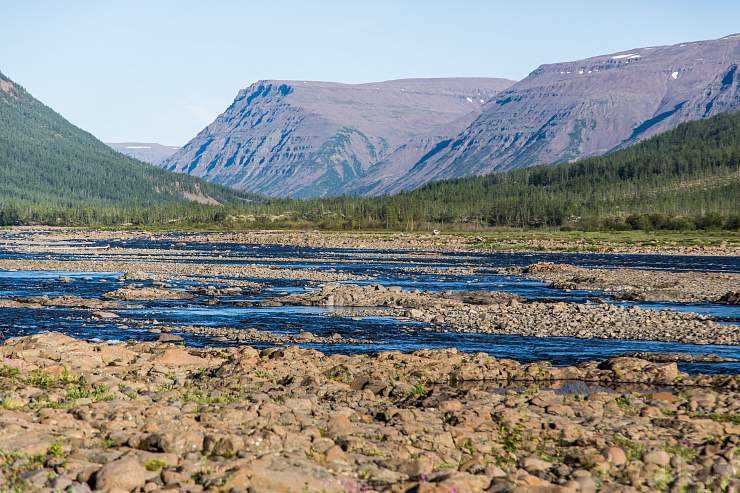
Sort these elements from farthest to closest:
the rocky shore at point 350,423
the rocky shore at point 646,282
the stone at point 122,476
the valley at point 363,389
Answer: the rocky shore at point 646,282
the valley at point 363,389
the rocky shore at point 350,423
the stone at point 122,476

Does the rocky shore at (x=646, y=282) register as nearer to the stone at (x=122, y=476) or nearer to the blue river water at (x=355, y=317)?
the blue river water at (x=355, y=317)

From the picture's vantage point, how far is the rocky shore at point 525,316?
4156cm

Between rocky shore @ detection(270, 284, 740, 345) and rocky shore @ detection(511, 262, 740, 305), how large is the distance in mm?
10343

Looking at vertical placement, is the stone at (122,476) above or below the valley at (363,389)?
above

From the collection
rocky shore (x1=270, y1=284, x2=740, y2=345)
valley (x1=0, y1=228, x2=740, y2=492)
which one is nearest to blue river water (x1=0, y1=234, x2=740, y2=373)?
valley (x1=0, y1=228, x2=740, y2=492)

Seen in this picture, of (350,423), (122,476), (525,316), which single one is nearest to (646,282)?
(525,316)

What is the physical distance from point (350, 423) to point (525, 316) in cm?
2699

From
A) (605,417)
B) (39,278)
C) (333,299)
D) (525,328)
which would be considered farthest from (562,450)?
(39,278)

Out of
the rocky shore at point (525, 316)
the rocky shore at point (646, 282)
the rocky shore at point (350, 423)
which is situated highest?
the rocky shore at point (350, 423)

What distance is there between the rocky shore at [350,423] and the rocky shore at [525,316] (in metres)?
10.6

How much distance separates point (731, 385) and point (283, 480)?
18.4m

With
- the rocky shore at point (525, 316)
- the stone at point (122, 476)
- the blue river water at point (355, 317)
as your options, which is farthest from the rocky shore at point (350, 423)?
the rocky shore at point (525, 316)

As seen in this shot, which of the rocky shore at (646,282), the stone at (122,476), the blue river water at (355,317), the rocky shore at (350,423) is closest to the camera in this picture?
the stone at (122,476)

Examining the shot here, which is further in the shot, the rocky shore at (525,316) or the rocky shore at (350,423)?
the rocky shore at (525,316)
